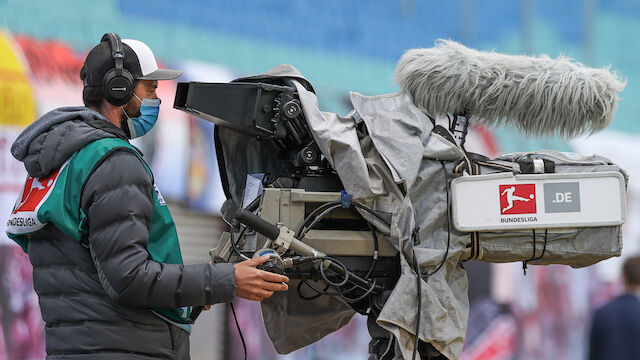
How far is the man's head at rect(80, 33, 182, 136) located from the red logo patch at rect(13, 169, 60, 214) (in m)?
0.33

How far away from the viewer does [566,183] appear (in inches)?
129

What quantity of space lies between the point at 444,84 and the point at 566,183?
24.0 inches

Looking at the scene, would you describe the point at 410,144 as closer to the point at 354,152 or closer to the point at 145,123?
the point at 354,152

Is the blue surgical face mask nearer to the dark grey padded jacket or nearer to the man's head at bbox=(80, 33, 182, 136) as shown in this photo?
the man's head at bbox=(80, 33, 182, 136)

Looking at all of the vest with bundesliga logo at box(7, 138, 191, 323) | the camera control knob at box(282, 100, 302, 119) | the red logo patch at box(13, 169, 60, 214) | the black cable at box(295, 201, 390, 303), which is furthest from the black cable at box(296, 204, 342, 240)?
the red logo patch at box(13, 169, 60, 214)

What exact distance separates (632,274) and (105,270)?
3287mm

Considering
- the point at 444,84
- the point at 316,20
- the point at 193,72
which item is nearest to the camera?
the point at 444,84

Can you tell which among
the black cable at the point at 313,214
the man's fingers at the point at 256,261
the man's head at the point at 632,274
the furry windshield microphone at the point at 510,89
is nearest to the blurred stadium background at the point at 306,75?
the furry windshield microphone at the point at 510,89

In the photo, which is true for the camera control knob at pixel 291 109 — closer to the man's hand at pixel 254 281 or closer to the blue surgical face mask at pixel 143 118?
the blue surgical face mask at pixel 143 118

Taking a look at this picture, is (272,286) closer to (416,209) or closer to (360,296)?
(360,296)

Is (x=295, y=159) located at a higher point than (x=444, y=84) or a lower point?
lower

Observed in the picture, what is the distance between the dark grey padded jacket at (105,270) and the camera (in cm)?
268

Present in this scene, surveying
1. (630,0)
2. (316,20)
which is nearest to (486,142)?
(316,20)

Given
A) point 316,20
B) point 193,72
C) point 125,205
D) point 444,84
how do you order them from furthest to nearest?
1. point 316,20
2. point 193,72
3. point 444,84
4. point 125,205
